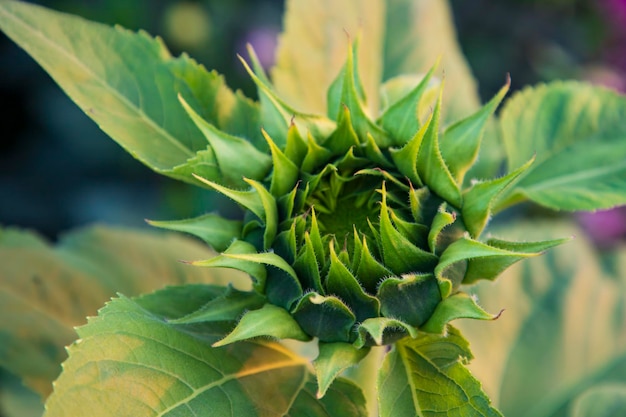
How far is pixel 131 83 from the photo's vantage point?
1.32 m

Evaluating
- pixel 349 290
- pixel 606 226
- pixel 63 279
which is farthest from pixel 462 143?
pixel 606 226

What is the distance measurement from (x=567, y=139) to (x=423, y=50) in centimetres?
39

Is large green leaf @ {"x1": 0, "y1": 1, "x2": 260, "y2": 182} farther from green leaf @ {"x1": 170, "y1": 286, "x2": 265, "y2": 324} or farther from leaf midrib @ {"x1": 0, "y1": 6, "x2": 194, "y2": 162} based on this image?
green leaf @ {"x1": 170, "y1": 286, "x2": 265, "y2": 324}

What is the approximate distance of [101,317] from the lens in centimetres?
107

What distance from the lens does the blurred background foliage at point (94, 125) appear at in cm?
328

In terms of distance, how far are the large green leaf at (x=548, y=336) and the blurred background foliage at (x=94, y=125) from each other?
1.29 meters

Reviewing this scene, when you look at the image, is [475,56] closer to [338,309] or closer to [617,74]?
[617,74]

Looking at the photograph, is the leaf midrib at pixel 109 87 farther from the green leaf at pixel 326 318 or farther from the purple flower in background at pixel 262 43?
the purple flower in background at pixel 262 43

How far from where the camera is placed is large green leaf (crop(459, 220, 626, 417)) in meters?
1.94

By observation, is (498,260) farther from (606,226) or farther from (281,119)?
(606,226)

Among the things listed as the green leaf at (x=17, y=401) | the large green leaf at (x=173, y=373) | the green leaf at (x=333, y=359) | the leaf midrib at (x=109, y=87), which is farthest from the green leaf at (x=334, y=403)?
the green leaf at (x=17, y=401)

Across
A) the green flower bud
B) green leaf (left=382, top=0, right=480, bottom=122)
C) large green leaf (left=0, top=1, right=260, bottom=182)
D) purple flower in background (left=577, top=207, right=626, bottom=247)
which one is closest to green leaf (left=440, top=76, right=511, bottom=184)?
the green flower bud

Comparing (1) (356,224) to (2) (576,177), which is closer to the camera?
(1) (356,224)

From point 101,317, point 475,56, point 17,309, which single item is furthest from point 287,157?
point 475,56
